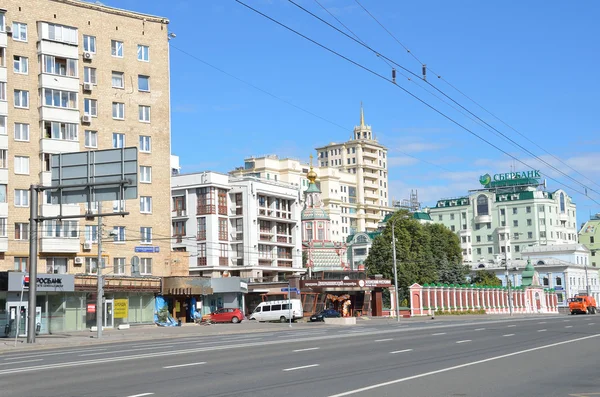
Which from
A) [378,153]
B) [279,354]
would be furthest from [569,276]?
[279,354]

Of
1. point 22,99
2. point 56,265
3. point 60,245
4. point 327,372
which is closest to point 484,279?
point 56,265

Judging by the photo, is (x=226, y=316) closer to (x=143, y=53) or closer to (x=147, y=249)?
(x=147, y=249)

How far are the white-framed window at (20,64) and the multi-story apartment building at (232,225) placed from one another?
112 feet

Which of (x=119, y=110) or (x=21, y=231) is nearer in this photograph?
(x=21, y=231)

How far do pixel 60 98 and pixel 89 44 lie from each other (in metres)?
5.10

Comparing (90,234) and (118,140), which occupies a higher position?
(118,140)

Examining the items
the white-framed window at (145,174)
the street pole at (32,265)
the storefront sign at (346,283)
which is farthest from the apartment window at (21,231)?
the storefront sign at (346,283)

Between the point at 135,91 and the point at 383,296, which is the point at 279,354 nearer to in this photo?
the point at 135,91

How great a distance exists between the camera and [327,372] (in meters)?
19.5

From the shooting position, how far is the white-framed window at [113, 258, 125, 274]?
194 ft

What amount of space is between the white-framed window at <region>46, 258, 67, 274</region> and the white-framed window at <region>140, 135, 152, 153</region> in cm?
1065

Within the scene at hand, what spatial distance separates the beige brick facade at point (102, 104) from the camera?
180ft

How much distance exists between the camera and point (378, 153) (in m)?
196

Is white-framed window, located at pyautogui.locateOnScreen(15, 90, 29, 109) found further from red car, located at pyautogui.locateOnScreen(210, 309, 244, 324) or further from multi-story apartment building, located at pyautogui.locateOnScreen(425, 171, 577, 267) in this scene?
multi-story apartment building, located at pyautogui.locateOnScreen(425, 171, 577, 267)
